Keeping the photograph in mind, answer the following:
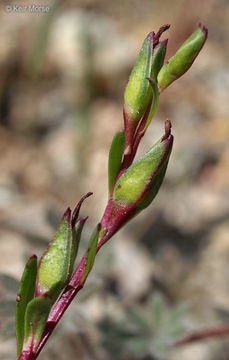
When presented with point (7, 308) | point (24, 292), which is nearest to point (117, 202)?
point (24, 292)

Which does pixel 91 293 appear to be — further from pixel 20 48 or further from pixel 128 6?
pixel 128 6

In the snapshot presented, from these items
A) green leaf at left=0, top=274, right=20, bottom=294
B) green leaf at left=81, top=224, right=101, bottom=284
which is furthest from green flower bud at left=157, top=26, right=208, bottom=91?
green leaf at left=0, top=274, right=20, bottom=294

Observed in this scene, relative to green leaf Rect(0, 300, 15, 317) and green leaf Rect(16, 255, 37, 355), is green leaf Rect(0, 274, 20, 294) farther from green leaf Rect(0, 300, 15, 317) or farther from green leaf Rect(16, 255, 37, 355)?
green leaf Rect(16, 255, 37, 355)

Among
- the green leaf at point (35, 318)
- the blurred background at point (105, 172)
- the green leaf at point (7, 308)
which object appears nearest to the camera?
the green leaf at point (35, 318)

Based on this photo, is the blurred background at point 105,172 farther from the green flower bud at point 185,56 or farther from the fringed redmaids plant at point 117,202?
the green flower bud at point 185,56

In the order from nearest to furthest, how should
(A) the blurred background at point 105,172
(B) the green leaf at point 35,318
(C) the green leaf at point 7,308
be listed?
(B) the green leaf at point 35,318 → (C) the green leaf at point 7,308 → (A) the blurred background at point 105,172

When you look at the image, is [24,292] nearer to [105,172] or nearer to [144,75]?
[144,75]

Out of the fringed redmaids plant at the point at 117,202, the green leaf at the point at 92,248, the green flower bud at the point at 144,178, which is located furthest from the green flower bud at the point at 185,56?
the green leaf at the point at 92,248
